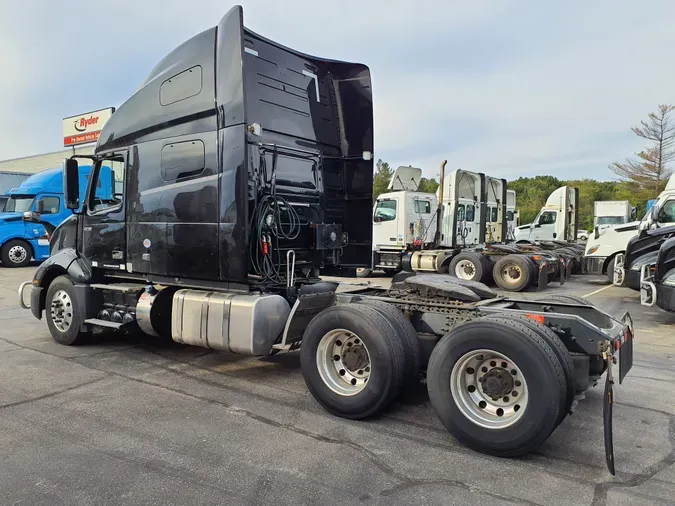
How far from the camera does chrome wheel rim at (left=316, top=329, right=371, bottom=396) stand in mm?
4410

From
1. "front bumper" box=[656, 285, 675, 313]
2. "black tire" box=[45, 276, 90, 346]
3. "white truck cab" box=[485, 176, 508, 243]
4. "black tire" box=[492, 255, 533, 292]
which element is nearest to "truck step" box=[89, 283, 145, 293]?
"black tire" box=[45, 276, 90, 346]

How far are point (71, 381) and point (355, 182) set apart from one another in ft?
13.1

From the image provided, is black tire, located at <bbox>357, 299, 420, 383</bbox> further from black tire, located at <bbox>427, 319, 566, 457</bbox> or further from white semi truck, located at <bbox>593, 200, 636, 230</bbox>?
white semi truck, located at <bbox>593, 200, 636, 230</bbox>

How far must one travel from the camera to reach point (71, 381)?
546 centimetres

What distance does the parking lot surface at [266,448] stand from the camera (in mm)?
3170

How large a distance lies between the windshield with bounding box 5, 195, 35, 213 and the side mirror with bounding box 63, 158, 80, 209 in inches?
551

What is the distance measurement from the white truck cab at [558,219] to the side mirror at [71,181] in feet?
65.4

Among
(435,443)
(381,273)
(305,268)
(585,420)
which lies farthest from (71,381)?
(381,273)

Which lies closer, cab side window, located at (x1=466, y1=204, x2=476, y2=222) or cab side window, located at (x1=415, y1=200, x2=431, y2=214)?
cab side window, located at (x1=415, y1=200, x2=431, y2=214)

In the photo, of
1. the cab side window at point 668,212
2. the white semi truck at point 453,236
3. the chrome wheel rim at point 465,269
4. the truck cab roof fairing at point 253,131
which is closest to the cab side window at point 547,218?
the white semi truck at point 453,236

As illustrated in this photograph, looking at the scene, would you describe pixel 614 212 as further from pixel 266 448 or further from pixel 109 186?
pixel 266 448

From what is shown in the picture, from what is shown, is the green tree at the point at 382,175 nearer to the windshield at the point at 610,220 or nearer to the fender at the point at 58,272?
the windshield at the point at 610,220

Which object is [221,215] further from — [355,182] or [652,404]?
[652,404]

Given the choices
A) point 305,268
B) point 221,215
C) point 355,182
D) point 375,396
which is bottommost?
point 375,396
